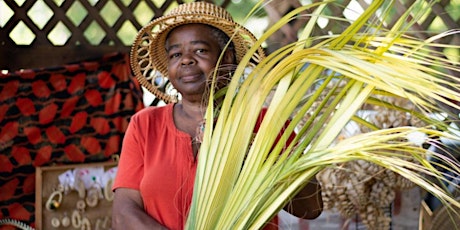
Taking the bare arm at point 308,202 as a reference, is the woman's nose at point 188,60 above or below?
above

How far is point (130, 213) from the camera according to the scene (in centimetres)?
209

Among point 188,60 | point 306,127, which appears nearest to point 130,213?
point 188,60

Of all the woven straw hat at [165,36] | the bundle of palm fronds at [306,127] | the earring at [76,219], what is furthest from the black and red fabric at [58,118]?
the bundle of palm fronds at [306,127]

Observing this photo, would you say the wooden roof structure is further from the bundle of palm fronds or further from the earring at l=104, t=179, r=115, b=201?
the bundle of palm fronds

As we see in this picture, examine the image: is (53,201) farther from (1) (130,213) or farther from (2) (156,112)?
(1) (130,213)

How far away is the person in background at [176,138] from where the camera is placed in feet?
6.84

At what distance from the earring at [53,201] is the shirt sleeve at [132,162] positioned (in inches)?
65.6

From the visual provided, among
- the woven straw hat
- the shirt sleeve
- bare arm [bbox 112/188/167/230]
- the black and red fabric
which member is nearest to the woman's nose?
the woven straw hat

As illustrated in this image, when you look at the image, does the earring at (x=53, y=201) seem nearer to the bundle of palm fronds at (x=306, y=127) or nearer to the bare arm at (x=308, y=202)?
the bare arm at (x=308, y=202)

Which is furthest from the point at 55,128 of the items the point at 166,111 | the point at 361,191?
the point at 166,111

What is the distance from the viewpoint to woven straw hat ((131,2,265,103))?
7.03ft

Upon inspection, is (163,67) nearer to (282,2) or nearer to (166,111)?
(166,111)

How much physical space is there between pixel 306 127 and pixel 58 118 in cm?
241

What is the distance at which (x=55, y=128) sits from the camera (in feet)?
12.5
